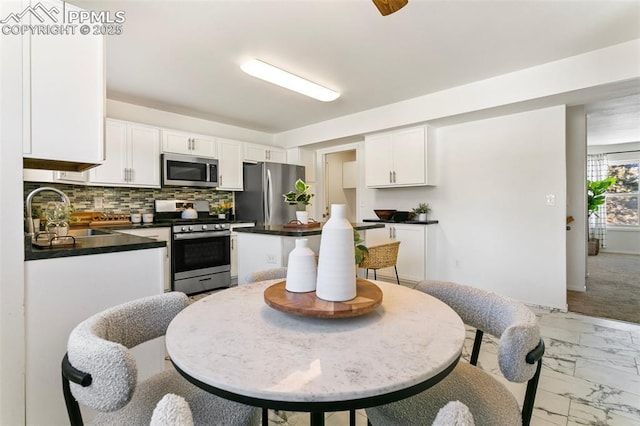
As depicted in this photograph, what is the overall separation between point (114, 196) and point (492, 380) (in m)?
4.34

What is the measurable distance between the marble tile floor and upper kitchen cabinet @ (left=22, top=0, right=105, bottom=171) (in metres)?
1.70

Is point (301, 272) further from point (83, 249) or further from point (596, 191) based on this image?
point (596, 191)

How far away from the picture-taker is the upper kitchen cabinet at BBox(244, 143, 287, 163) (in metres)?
A: 4.92

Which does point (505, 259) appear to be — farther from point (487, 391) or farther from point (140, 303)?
point (140, 303)

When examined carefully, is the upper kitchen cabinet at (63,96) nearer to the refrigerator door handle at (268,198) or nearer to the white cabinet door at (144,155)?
the white cabinet door at (144,155)

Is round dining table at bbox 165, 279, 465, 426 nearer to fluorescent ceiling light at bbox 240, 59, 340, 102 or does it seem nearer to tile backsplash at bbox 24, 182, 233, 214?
fluorescent ceiling light at bbox 240, 59, 340, 102

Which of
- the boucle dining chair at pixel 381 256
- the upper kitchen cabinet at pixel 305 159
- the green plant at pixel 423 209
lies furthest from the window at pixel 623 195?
the boucle dining chair at pixel 381 256

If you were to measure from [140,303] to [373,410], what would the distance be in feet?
2.88

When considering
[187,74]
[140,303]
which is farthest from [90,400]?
[187,74]

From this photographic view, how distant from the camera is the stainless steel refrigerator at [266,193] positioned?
4711 millimetres

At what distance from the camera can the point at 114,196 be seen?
155 inches

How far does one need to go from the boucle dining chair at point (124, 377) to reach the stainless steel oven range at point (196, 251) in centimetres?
277

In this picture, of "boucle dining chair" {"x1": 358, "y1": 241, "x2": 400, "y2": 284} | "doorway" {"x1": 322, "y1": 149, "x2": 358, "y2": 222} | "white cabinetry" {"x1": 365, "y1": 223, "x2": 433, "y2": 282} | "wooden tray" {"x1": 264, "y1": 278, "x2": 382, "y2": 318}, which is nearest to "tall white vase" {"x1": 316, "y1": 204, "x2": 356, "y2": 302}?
"wooden tray" {"x1": 264, "y1": 278, "x2": 382, "y2": 318}

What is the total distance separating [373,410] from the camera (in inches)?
39.7
